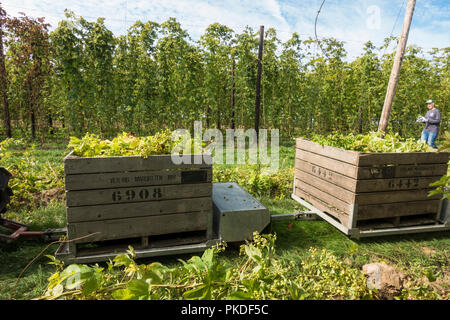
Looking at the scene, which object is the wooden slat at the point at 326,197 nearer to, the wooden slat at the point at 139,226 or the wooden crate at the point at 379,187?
the wooden crate at the point at 379,187

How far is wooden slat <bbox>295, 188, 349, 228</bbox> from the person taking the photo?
3385mm

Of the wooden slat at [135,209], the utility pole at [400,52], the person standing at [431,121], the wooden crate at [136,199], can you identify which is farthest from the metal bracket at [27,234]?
the person standing at [431,121]

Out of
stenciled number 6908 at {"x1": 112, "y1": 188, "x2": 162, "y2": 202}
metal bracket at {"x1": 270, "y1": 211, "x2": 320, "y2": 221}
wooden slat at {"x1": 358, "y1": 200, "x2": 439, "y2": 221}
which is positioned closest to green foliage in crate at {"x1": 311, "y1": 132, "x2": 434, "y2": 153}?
wooden slat at {"x1": 358, "y1": 200, "x2": 439, "y2": 221}

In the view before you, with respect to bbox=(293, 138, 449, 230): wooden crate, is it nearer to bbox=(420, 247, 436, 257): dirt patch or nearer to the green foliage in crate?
the green foliage in crate

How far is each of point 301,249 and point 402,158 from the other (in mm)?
1602

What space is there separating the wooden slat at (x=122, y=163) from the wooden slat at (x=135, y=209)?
34cm

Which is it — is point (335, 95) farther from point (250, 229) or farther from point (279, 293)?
point (279, 293)

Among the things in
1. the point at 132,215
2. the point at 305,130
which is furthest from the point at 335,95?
the point at 132,215

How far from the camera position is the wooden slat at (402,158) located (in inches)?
124

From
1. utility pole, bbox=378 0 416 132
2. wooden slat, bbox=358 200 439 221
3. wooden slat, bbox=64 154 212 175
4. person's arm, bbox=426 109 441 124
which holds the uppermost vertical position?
utility pole, bbox=378 0 416 132

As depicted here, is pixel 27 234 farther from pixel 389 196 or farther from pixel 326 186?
pixel 389 196

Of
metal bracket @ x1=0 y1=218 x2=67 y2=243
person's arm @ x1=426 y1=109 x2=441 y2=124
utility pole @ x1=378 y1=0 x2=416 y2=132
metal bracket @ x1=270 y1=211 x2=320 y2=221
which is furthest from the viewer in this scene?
person's arm @ x1=426 y1=109 x2=441 y2=124

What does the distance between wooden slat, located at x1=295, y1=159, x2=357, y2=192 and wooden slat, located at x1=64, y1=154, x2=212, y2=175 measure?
5.53 ft
